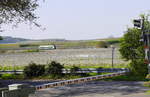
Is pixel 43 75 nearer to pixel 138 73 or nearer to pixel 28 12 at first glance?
pixel 28 12

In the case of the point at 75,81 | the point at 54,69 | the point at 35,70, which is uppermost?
the point at 54,69

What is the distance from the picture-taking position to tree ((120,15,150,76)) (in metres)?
29.7

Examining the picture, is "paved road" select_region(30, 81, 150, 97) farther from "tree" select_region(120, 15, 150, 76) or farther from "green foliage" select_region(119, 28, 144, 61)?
"green foliage" select_region(119, 28, 144, 61)

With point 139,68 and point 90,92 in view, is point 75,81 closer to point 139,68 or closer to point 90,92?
point 90,92

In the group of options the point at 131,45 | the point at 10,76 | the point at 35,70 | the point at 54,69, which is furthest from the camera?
the point at 10,76

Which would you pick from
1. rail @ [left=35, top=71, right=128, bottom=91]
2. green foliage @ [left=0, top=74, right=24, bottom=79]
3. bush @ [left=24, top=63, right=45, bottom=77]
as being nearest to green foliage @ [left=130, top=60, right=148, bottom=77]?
rail @ [left=35, top=71, right=128, bottom=91]

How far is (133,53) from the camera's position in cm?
3038

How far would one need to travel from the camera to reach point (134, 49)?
3031 cm

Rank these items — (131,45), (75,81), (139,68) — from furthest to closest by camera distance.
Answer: (131,45) → (139,68) → (75,81)

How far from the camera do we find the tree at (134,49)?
1171 inches

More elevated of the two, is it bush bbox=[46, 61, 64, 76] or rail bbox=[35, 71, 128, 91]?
bush bbox=[46, 61, 64, 76]

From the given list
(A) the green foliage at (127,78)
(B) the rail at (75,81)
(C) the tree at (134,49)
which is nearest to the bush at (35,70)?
(B) the rail at (75,81)

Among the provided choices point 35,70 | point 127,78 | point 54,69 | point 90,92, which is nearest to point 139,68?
point 127,78

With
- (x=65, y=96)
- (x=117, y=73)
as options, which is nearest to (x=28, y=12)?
(x=117, y=73)
